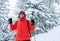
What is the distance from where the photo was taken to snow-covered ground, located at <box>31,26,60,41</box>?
3559 millimetres

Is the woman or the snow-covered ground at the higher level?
the woman

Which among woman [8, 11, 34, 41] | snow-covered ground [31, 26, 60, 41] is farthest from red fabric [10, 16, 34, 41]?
snow-covered ground [31, 26, 60, 41]

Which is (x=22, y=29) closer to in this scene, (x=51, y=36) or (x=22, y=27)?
(x=22, y=27)

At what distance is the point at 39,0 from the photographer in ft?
11.9

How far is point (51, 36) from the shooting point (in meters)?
3.59

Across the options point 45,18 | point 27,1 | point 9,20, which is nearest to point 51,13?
point 45,18

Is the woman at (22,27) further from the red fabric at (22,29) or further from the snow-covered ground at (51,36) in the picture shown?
the snow-covered ground at (51,36)

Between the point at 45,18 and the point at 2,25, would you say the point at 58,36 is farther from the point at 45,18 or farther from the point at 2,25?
the point at 2,25

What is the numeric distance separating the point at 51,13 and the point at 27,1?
0.34 metres

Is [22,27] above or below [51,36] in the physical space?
above

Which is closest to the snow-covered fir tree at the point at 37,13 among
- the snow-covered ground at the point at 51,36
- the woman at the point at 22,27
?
the snow-covered ground at the point at 51,36

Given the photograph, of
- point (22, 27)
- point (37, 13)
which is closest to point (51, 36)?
point (37, 13)

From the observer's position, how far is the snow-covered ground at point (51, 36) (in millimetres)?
3559

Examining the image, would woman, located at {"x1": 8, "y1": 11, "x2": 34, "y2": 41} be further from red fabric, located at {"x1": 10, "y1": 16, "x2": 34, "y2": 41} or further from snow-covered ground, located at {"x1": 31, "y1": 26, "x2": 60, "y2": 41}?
snow-covered ground, located at {"x1": 31, "y1": 26, "x2": 60, "y2": 41}
